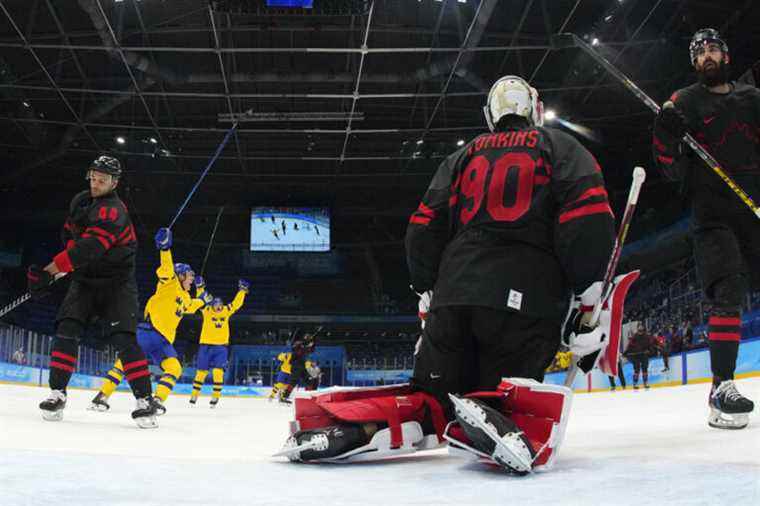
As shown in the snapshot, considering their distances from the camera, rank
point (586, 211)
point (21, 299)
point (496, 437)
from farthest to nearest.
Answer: point (21, 299), point (586, 211), point (496, 437)

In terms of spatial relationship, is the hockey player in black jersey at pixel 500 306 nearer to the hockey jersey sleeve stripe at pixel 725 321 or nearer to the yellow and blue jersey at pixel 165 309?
the hockey jersey sleeve stripe at pixel 725 321

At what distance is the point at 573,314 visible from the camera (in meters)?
2.33

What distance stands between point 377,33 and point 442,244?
41.5 ft

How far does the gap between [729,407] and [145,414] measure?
3.21 m

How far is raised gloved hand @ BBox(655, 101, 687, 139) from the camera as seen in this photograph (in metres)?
2.89

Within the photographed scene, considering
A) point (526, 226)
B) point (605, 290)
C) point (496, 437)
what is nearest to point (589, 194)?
point (526, 226)

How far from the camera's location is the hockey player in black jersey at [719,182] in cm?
283

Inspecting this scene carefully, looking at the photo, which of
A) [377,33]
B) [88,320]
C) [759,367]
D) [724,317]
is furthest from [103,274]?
[377,33]

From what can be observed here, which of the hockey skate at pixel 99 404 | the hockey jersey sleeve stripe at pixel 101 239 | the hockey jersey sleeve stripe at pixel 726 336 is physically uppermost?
the hockey jersey sleeve stripe at pixel 101 239

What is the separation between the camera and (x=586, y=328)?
7.39 ft

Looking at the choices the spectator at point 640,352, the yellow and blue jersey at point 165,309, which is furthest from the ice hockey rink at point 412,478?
the spectator at point 640,352

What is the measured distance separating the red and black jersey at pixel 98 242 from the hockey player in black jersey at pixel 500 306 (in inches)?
89.5

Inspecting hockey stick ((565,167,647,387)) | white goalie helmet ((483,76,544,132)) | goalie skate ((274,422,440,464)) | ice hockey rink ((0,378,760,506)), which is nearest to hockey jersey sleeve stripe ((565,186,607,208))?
hockey stick ((565,167,647,387))

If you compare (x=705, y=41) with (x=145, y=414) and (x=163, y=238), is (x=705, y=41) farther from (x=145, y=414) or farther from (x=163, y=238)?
(x=163, y=238)
